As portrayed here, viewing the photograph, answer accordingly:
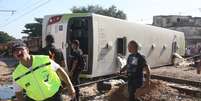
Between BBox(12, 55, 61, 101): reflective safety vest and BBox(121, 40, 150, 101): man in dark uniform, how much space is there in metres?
3.02

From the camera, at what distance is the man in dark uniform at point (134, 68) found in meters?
7.63

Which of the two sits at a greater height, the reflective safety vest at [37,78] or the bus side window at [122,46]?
the reflective safety vest at [37,78]

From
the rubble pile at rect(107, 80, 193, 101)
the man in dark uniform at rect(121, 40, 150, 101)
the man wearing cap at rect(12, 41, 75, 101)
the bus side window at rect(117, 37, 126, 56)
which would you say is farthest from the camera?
the bus side window at rect(117, 37, 126, 56)

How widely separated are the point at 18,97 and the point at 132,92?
11.3ft

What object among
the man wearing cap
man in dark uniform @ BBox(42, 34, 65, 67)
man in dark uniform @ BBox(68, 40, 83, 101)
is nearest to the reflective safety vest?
the man wearing cap

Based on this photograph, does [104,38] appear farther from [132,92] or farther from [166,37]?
[166,37]

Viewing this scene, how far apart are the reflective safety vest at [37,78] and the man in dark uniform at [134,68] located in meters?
3.02

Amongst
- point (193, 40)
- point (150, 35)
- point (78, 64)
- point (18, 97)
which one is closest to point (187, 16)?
point (193, 40)

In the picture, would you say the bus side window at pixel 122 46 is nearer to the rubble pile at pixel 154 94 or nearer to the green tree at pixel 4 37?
the rubble pile at pixel 154 94

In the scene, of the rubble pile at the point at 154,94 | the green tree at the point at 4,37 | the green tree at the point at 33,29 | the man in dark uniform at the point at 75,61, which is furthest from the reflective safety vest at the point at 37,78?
the green tree at the point at 4,37

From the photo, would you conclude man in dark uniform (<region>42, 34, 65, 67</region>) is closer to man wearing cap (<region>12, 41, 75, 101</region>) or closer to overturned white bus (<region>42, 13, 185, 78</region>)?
man wearing cap (<region>12, 41, 75, 101</region>)

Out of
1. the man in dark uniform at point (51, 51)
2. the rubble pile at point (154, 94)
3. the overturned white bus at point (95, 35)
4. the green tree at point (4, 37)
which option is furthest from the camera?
the green tree at point (4, 37)

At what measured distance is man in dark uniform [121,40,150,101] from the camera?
25.0 ft

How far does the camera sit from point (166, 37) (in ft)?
85.2
